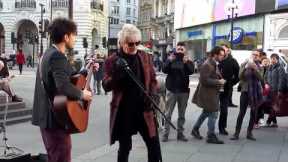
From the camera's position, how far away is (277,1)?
35.6 meters

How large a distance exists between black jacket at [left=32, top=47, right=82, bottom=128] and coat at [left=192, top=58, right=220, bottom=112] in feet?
15.6

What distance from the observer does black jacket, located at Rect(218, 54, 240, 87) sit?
36.0ft

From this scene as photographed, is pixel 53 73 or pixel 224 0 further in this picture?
pixel 224 0

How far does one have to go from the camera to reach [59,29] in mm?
4898

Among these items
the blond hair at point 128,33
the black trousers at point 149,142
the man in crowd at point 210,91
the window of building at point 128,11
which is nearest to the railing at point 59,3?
the window of building at point 128,11

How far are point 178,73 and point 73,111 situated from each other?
4.92 m

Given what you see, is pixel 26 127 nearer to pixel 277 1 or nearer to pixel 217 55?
pixel 217 55

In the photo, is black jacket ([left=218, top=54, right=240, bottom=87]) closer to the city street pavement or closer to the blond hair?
the city street pavement

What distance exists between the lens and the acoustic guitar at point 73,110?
15.4 ft

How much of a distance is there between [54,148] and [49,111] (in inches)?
13.8

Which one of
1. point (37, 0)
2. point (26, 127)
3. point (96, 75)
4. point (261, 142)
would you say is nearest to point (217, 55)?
point (261, 142)

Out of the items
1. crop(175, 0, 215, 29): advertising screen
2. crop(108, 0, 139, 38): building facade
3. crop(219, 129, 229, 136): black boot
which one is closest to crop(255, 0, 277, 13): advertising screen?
crop(175, 0, 215, 29): advertising screen

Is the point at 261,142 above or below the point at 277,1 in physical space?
below

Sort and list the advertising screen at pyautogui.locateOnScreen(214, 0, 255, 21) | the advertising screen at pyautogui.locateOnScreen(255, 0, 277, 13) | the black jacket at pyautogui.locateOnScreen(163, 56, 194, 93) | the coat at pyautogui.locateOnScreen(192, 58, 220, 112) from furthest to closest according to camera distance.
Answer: the advertising screen at pyautogui.locateOnScreen(214, 0, 255, 21) < the advertising screen at pyautogui.locateOnScreen(255, 0, 277, 13) < the black jacket at pyautogui.locateOnScreen(163, 56, 194, 93) < the coat at pyautogui.locateOnScreen(192, 58, 220, 112)
